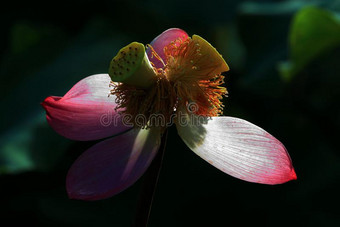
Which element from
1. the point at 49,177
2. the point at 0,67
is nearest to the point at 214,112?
the point at 49,177

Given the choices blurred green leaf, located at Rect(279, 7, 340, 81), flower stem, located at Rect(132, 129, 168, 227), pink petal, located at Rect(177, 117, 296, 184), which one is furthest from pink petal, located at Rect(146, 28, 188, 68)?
blurred green leaf, located at Rect(279, 7, 340, 81)

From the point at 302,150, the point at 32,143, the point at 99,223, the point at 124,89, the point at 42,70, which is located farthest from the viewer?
the point at 42,70

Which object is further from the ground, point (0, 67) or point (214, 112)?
point (214, 112)

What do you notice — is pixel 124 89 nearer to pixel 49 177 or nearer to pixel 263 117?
pixel 49 177

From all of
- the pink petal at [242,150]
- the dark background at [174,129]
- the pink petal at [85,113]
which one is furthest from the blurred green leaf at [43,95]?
the pink petal at [242,150]

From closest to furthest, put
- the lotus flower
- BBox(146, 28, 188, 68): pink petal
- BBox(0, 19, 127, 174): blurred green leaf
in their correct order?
the lotus flower
BBox(146, 28, 188, 68): pink petal
BBox(0, 19, 127, 174): blurred green leaf

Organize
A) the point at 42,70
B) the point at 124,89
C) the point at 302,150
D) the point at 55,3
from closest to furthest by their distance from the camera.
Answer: the point at 124,89, the point at 302,150, the point at 42,70, the point at 55,3

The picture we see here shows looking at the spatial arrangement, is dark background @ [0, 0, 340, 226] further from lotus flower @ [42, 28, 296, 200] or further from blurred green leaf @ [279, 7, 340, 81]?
lotus flower @ [42, 28, 296, 200]

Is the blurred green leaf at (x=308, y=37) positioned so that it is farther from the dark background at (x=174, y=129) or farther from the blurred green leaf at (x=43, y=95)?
the blurred green leaf at (x=43, y=95)
